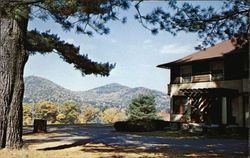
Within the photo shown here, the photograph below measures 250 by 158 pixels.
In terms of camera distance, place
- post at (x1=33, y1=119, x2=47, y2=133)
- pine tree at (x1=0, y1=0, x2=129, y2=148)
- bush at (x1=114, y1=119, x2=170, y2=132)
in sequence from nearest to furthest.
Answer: pine tree at (x1=0, y1=0, x2=129, y2=148), post at (x1=33, y1=119, x2=47, y2=133), bush at (x1=114, y1=119, x2=170, y2=132)

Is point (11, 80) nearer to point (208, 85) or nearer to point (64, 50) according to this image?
point (64, 50)

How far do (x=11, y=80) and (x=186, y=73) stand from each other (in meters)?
16.8

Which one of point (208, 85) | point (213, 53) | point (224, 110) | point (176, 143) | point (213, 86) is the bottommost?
point (176, 143)

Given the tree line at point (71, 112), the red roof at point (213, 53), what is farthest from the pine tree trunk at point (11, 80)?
the tree line at point (71, 112)

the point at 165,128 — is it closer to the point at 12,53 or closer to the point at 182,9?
the point at 182,9

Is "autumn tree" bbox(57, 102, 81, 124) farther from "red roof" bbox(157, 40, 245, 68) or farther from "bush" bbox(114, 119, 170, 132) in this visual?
"bush" bbox(114, 119, 170, 132)

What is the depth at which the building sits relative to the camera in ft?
58.3

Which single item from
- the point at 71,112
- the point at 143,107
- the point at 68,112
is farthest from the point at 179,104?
the point at 68,112

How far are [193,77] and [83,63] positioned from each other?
1364 centimetres

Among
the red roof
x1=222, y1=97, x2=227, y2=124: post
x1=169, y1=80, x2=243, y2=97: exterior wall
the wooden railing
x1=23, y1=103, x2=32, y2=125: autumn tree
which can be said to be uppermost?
the red roof


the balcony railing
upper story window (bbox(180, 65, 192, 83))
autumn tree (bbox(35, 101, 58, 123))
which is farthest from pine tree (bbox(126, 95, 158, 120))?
autumn tree (bbox(35, 101, 58, 123))

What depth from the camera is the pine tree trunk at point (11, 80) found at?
7.88m

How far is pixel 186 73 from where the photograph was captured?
22125 millimetres

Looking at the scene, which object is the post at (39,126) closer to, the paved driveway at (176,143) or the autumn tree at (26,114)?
the paved driveway at (176,143)
